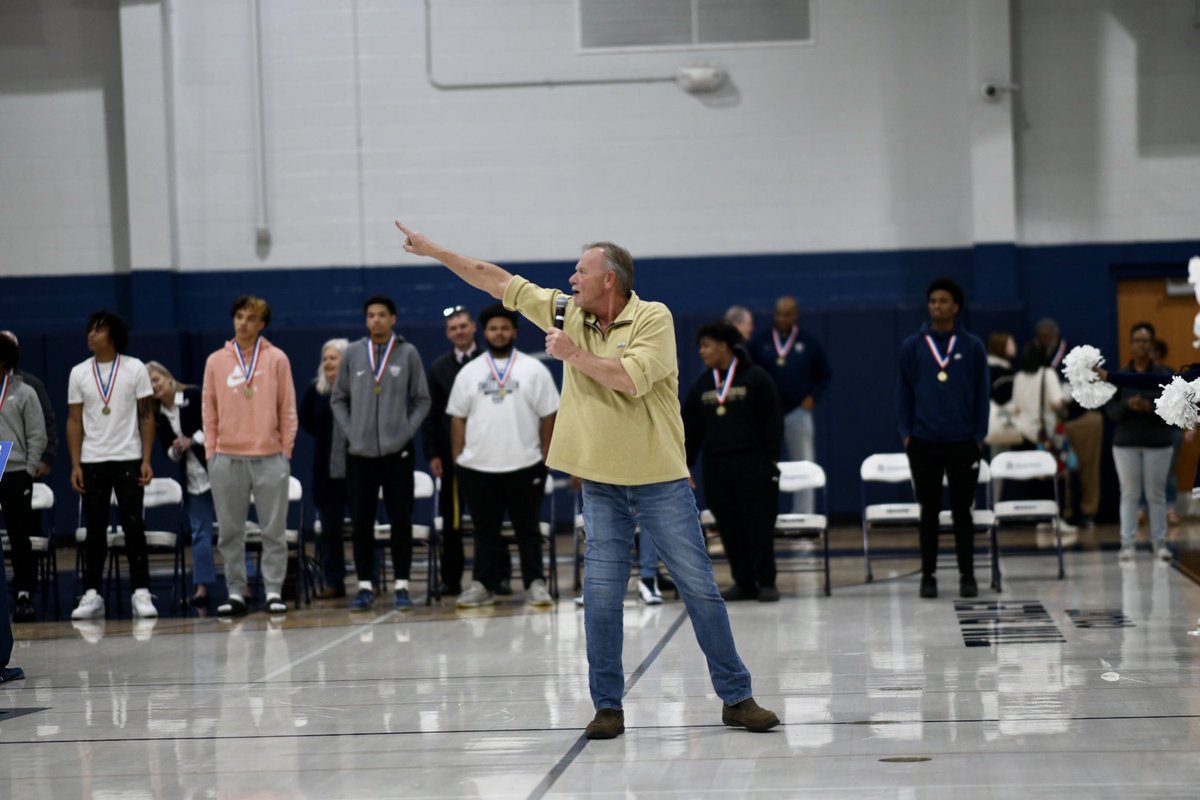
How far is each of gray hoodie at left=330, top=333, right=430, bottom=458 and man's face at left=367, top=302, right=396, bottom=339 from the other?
8 cm

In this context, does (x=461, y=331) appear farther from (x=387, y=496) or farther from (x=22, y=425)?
(x=22, y=425)

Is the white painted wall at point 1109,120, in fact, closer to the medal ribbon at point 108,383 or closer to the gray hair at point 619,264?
the medal ribbon at point 108,383

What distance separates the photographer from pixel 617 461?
500 centimetres

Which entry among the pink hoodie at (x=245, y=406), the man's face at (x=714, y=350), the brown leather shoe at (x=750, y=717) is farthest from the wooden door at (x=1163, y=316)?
the brown leather shoe at (x=750, y=717)

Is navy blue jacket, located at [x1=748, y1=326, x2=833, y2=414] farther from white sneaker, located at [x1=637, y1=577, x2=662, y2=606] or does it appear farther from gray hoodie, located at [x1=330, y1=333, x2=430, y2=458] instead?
gray hoodie, located at [x1=330, y1=333, x2=430, y2=458]

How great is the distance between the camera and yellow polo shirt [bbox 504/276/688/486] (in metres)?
5.00

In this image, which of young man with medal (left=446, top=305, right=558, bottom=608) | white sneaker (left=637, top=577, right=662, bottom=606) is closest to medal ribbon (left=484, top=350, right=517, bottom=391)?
young man with medal (left=446, top=305, right=558, bottom=608)

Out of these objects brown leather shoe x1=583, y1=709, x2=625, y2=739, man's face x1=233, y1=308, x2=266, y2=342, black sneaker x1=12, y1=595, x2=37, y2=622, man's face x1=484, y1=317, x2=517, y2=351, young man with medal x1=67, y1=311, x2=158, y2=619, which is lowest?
black sneaker x1=12, y1=595, x2=37, y2=622

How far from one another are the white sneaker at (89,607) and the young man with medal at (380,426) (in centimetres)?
153

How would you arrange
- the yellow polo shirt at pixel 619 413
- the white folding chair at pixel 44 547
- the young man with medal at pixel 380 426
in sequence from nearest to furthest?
the yellow polo shirt at pixel 619 413 < the young man with medal at pixel 380 426 < the white folding chair at pixel 44 547

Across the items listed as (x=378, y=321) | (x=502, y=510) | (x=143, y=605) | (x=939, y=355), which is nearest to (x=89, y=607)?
(x=143, y=605)

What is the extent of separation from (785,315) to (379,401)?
4450 mm

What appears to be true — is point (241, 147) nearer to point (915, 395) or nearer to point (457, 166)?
point (457, 166)

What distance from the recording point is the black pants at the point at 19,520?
8805mm
